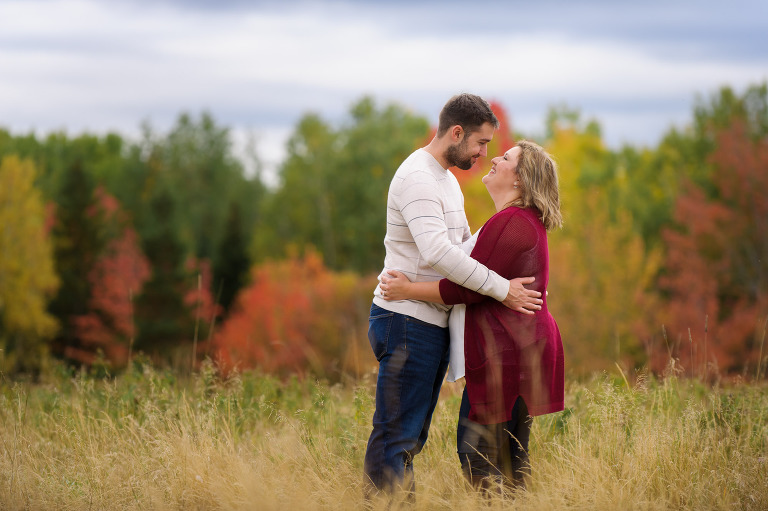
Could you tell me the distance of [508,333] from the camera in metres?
3.98

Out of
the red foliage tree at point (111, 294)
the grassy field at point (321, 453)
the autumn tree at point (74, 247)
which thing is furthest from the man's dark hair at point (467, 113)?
the autumn tree at point (74, 247)

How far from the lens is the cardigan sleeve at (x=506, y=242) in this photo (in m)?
4.00

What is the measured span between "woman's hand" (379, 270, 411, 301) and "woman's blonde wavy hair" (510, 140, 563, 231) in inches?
27.8

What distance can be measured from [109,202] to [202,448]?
41498 millimetres

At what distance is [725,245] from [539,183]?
84.7 feet

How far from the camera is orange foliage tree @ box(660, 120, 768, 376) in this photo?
26.7 meters

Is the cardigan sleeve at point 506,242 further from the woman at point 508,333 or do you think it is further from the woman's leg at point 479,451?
the woman's leg at point 479,451

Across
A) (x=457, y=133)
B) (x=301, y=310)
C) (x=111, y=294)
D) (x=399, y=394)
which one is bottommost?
(x=111, y=294)

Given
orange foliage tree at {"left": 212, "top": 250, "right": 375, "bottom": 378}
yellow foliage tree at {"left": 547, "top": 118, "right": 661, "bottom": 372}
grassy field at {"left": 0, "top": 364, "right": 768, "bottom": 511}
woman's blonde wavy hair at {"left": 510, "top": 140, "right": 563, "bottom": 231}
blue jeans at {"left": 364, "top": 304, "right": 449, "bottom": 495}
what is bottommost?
orange foliage tree at {"left": 212, "top": 250, "right": 375, "bottom": 378}

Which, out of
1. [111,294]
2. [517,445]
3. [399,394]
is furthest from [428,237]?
[111,294]

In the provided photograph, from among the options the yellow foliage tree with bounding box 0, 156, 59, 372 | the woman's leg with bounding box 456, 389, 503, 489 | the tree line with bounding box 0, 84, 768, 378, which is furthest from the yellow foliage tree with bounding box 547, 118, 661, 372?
the woman's leg with bounding box 456, 389, 503, 489

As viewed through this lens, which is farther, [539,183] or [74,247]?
[74,247]

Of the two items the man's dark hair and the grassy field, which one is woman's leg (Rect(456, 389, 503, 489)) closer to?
the grassy field

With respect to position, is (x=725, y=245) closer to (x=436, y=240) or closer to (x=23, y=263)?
(x=436, y=240)
